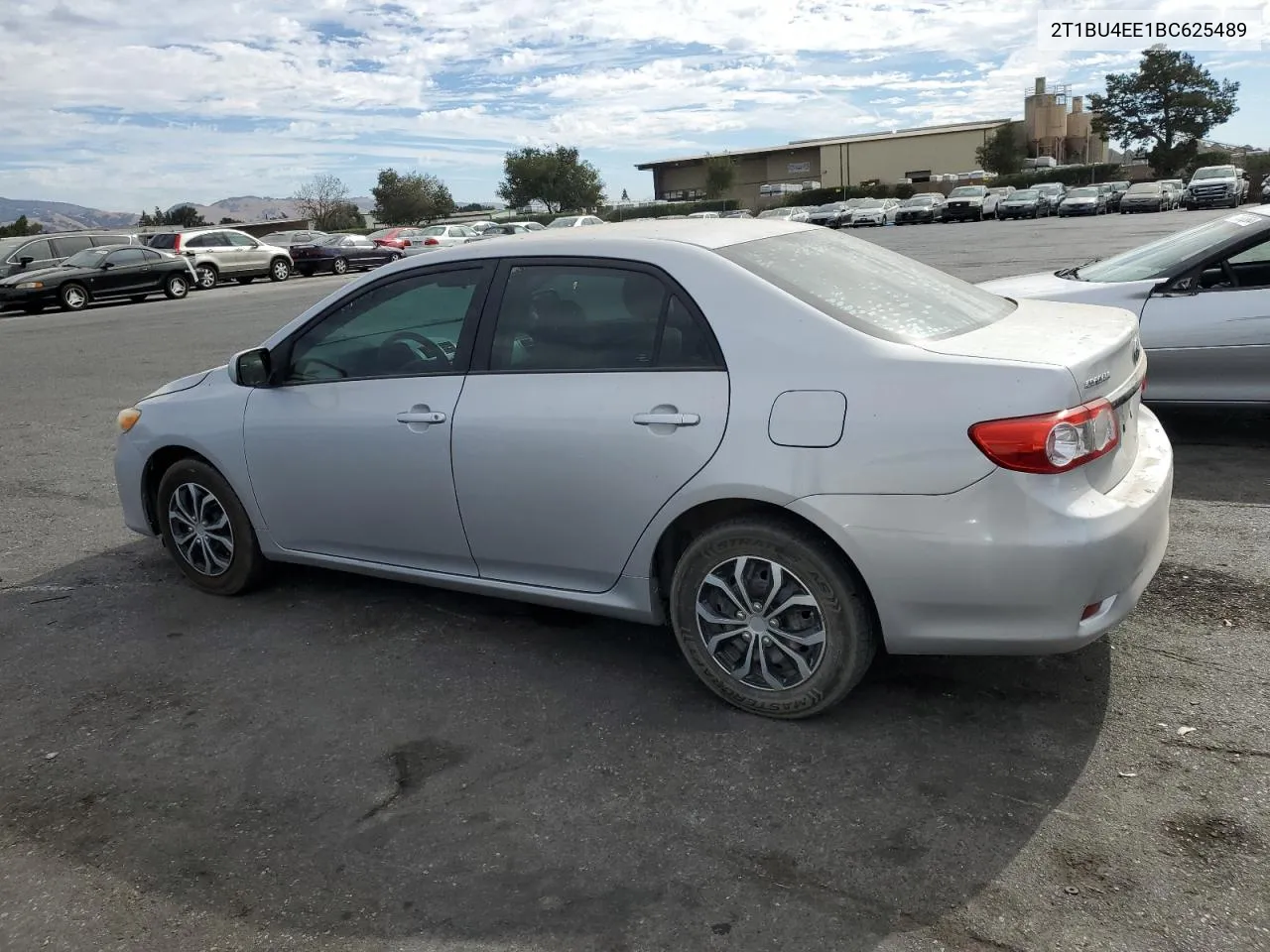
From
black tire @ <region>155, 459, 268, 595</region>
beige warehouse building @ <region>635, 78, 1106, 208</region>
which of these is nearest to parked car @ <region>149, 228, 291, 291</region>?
black tire @ <region>155, 459, 268, 595</region>

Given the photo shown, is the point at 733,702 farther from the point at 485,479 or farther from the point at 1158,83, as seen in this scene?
the point at 1158,83

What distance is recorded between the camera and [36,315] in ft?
80.1

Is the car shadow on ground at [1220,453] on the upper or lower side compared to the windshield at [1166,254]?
lower

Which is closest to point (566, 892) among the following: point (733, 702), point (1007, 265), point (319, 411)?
point (733, 702)

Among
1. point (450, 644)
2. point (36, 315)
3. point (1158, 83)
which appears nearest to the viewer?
point (450, 644)

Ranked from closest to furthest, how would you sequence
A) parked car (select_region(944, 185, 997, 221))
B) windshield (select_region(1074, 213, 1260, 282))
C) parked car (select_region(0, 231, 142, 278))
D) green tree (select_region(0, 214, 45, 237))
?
1. windshield (select_region(1074, 213, 1260, 282))
2. parked car (select_region(0, 231, 142, 278))
3. parked car (select_region(944, 185, 997, 221))
4. green tree (select_region(0, 214, 45, 237))

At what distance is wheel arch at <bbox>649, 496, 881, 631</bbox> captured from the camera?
11.1ft

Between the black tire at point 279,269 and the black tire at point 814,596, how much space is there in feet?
104

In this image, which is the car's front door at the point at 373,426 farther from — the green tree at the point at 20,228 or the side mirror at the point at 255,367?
the green tree at the point at 20,228

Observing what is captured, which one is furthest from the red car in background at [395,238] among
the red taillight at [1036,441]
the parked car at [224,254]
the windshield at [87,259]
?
the red taillight at [1036,441]

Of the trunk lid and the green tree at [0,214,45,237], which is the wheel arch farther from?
the green tree at [0,214,45,237]

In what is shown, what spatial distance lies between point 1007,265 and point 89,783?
66.8 feet

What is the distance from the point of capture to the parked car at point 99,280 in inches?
959

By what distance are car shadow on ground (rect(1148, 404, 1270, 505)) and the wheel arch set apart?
3.23m
